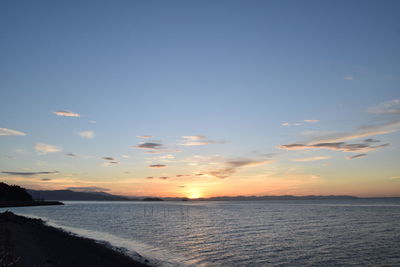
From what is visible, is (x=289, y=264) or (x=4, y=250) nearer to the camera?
(x=4, y=250)

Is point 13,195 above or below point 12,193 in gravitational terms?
below

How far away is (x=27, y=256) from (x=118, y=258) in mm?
7699

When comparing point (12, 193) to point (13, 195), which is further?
point (13, 195)

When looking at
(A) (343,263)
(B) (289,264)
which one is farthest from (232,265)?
(A) (343,263)

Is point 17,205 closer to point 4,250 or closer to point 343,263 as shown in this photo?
point 4,250

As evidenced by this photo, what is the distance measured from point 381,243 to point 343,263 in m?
14.2

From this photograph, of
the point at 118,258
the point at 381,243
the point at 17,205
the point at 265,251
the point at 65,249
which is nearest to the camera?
the point at 118,258

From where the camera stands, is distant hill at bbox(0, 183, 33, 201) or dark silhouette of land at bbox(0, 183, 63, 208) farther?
distant hill at bbox(0, 183, 33, 201)

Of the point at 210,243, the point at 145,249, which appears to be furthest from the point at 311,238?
the point at 145,249

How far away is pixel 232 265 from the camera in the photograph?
Answer: 27797 millimetres

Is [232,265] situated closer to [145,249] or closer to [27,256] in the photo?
[145,249]

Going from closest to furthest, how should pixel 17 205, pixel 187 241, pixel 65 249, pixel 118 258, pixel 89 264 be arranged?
pixel 89 264, pixel 118 258, pixel 65 249, pixel 187 241, pixel 17 205

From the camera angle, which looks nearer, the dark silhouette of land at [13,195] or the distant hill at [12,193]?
the dark silhouette of land at [13,195]

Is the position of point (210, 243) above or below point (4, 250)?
below
